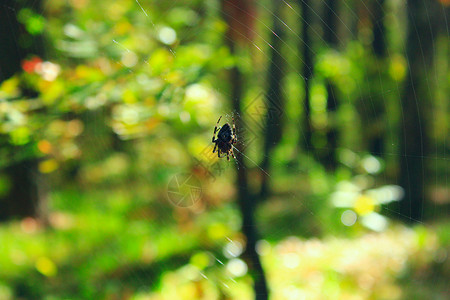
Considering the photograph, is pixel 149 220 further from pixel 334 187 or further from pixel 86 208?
pixel 334 187

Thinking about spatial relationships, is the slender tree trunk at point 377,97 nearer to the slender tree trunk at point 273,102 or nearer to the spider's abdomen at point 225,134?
the slender tree trunk at point 273,102

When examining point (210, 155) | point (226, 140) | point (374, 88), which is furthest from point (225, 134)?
point (374, 88)

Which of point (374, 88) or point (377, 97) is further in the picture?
point (377, 97)

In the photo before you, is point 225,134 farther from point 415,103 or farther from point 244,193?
point 415,103

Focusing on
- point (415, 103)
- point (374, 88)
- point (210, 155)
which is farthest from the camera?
point (415, 103)

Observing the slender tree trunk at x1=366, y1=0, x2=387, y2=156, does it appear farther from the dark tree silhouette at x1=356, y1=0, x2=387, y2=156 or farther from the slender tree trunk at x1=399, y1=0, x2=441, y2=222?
the slender tree trunk at x1=399, y1=0, x2=441, y2=222

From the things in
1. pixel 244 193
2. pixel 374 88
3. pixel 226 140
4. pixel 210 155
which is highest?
pixel 374 88

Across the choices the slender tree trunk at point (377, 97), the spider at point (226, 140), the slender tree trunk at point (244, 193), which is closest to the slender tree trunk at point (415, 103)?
the slender tree trunk at point (377, 97)
